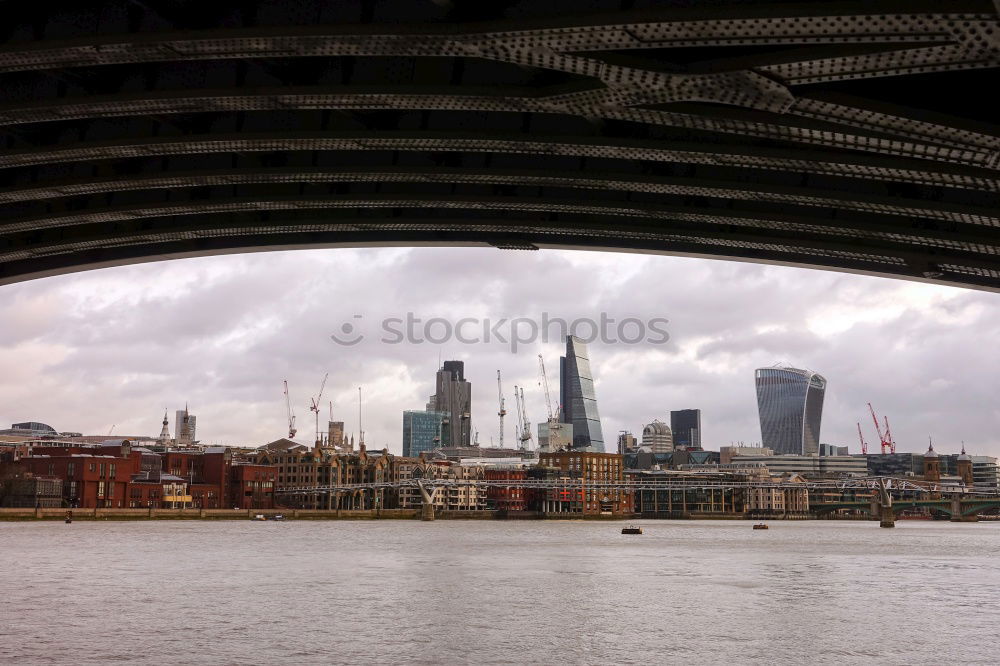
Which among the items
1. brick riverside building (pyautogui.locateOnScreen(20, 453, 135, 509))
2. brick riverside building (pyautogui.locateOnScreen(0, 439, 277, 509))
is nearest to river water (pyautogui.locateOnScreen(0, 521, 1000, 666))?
brick riverside building (pyautogui.locateOnScreen(20, 453, 135, 509))

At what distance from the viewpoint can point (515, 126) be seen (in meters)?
18.8

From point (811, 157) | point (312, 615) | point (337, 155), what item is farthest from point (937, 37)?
point (312, 615)

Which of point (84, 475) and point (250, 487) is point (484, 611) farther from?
point (250, 487)

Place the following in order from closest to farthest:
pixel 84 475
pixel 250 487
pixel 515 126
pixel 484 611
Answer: pixel 515 126 → pixel 484 611 → pixel 84 475 → pixel 250 487

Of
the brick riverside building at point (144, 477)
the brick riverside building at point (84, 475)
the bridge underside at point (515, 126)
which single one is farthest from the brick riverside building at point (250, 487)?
the bridge underside at point (515, 126)

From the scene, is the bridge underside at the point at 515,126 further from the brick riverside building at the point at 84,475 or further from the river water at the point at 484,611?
the brick riverside building at the point at 84,475

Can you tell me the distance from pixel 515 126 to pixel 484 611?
56.3ft

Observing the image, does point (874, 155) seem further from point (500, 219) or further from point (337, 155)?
point (337, 155)

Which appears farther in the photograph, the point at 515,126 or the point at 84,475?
the point at 84,475

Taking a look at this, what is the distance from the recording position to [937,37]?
446 inches

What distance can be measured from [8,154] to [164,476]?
162547 mm

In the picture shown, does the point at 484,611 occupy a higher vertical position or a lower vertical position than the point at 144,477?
lower

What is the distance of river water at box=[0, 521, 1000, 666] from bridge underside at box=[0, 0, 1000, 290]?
9654 millimetres

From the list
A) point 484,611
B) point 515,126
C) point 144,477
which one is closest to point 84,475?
point 144,477
